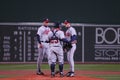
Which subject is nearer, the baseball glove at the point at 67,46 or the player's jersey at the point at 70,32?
the baseball glove at the point at 67,46

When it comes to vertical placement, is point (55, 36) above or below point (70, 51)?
above

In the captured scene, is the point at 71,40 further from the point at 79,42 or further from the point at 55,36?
the point at 79,42

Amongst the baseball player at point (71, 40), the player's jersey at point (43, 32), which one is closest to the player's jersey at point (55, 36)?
the baseball player at point (71, 40)

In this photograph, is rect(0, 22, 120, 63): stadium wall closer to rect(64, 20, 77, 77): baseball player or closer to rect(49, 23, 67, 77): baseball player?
rect(64, 20, 77, 77): baseball player

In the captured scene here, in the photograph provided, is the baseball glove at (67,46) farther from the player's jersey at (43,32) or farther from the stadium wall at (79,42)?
the stadium wall at (79,42)

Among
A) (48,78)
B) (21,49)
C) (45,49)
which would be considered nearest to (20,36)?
(21,49)

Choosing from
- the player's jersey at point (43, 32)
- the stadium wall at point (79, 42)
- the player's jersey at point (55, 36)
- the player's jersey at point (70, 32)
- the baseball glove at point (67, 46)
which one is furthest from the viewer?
the stadium wall at point (79, 42)

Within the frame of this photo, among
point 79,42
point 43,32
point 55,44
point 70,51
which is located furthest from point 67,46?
point 79,42

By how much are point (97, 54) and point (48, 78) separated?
28.8 feet

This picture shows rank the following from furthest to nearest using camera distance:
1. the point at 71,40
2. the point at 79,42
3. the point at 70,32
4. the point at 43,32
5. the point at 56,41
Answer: the point at 79,42 < the point at 43,32 < the point at 70,32 < the point at 71,40 < the point at 56,41

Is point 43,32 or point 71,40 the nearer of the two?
point 71,40

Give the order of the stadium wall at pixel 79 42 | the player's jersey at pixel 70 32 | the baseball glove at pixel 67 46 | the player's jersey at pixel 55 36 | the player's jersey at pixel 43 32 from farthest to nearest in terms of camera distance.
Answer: the stadium wall at pixel 79 42 < the player's jersey at pixel 43 32 < the player's jersey at pixel 70 32 < the baseball glove at pixel 67 46 < the player's jersey at pixel 55 36

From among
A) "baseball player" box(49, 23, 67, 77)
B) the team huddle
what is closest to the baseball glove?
the team huddle

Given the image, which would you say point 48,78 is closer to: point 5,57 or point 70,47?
point 70,47
